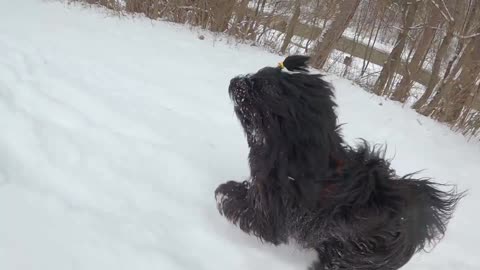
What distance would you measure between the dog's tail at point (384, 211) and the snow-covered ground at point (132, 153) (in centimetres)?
48

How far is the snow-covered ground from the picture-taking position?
1.86 m

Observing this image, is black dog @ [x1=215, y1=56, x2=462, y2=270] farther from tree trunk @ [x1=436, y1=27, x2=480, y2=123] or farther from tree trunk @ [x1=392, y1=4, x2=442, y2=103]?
tree trunk @ [x1=392, y1=4, x2=442, y2=103]

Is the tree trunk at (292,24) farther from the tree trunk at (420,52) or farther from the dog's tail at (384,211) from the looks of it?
the dog's tail at (384,211)

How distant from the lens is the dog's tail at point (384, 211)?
1822 mm

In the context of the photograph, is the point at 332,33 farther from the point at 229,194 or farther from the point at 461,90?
the point at 229,194

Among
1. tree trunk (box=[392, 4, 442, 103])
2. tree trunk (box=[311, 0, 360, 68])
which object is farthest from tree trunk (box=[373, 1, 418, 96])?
tree trunk (box=[311, 0, 360, 68])

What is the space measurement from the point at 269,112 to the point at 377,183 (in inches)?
26.1

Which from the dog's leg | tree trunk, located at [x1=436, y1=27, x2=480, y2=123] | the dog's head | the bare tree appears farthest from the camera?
the bare tree

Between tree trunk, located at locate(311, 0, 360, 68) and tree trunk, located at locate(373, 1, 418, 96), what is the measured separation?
157 cm

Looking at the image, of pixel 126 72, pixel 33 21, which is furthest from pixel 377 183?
pixel 33 21

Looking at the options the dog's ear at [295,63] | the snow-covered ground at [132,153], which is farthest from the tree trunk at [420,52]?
the dog's ear at [295,63]

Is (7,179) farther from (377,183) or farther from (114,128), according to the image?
(377,183)

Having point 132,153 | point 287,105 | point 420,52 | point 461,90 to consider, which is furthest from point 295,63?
point 420,52

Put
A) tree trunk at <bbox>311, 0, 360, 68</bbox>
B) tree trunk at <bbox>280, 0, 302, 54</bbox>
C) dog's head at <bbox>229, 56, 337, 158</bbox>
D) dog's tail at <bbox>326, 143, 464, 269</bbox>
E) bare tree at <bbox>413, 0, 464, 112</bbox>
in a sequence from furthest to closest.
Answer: tree trunk at <bbox>280, 0, 302, 54</bbox> → tree trunk at <bbox>311, 0, 360, 68</bbox> → bare tree at <bbox>413, 0, 464, 112</bbox> → dog's tail at <bbox>326, 143, 464, 269</bbox> → dog's head at <bbox>229, 56, 337, 158</bbox>
